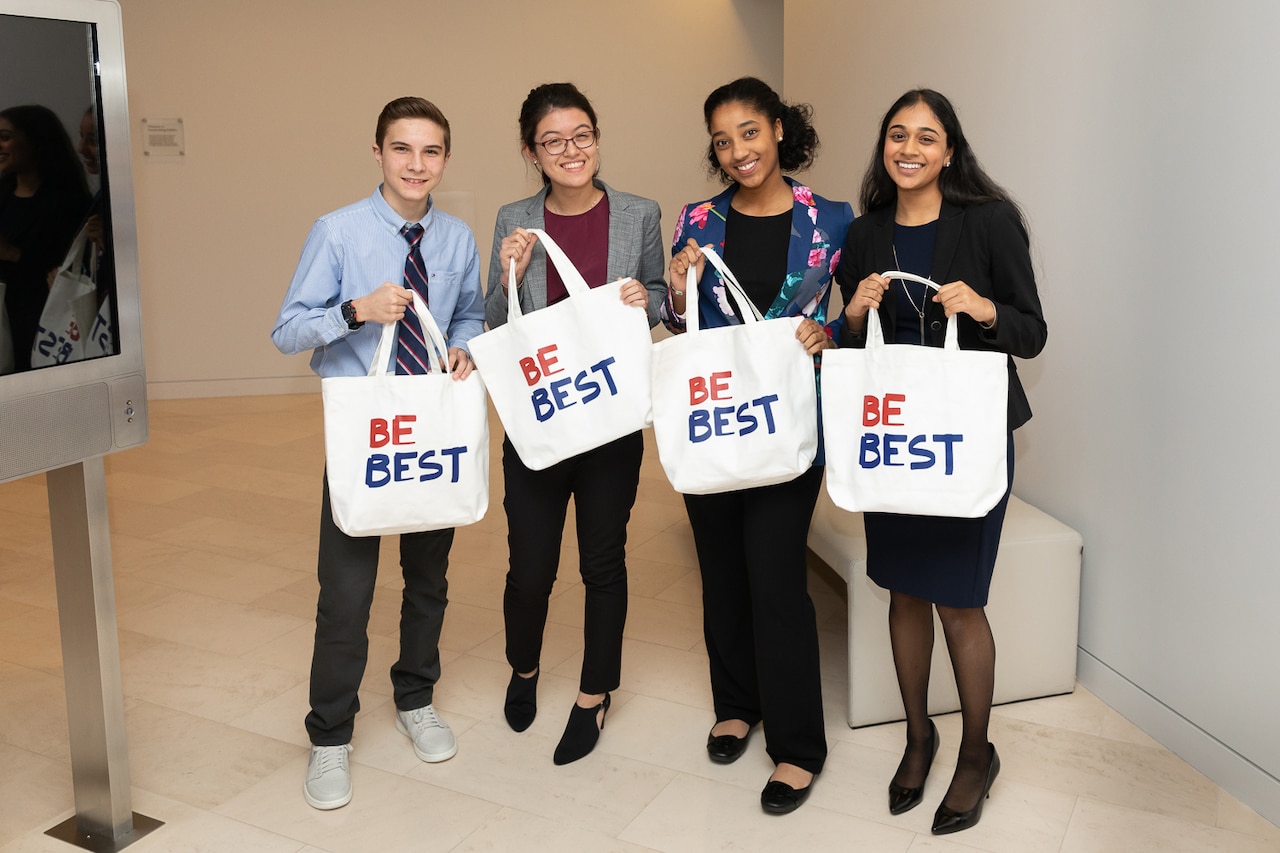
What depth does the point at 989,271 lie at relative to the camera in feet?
7.48

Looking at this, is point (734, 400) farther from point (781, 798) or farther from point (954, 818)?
point (954, 818)

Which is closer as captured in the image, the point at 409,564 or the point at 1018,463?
the point at 409,564

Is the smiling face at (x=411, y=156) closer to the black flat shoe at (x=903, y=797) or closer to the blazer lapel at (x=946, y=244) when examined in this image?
the blazer lapel at (x=946, y=244)

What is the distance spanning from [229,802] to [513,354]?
124cm

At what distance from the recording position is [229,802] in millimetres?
2633

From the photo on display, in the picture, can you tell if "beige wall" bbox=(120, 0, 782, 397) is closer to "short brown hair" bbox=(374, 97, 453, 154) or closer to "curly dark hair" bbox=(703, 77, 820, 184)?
"short brown hair" bbox=(374, 97, 453, 154)

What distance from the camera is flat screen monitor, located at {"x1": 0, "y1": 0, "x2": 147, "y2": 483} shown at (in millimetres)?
2021

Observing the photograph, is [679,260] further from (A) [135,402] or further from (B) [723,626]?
(A) [135,402]

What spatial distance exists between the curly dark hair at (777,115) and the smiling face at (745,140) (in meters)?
0.02

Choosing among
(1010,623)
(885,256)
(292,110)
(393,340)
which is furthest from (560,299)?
(292,110)

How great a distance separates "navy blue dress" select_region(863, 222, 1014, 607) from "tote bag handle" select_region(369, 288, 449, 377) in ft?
3.04

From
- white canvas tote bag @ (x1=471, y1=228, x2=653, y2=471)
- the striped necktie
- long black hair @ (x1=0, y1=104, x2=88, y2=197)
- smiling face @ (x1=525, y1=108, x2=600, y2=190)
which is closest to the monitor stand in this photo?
long black hair @ (x1=0, y1=104, x2=88, y2=197)

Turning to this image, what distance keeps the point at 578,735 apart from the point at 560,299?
3.51 feet

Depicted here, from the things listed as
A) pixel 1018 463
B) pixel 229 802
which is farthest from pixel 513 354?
pixel 1018 463
